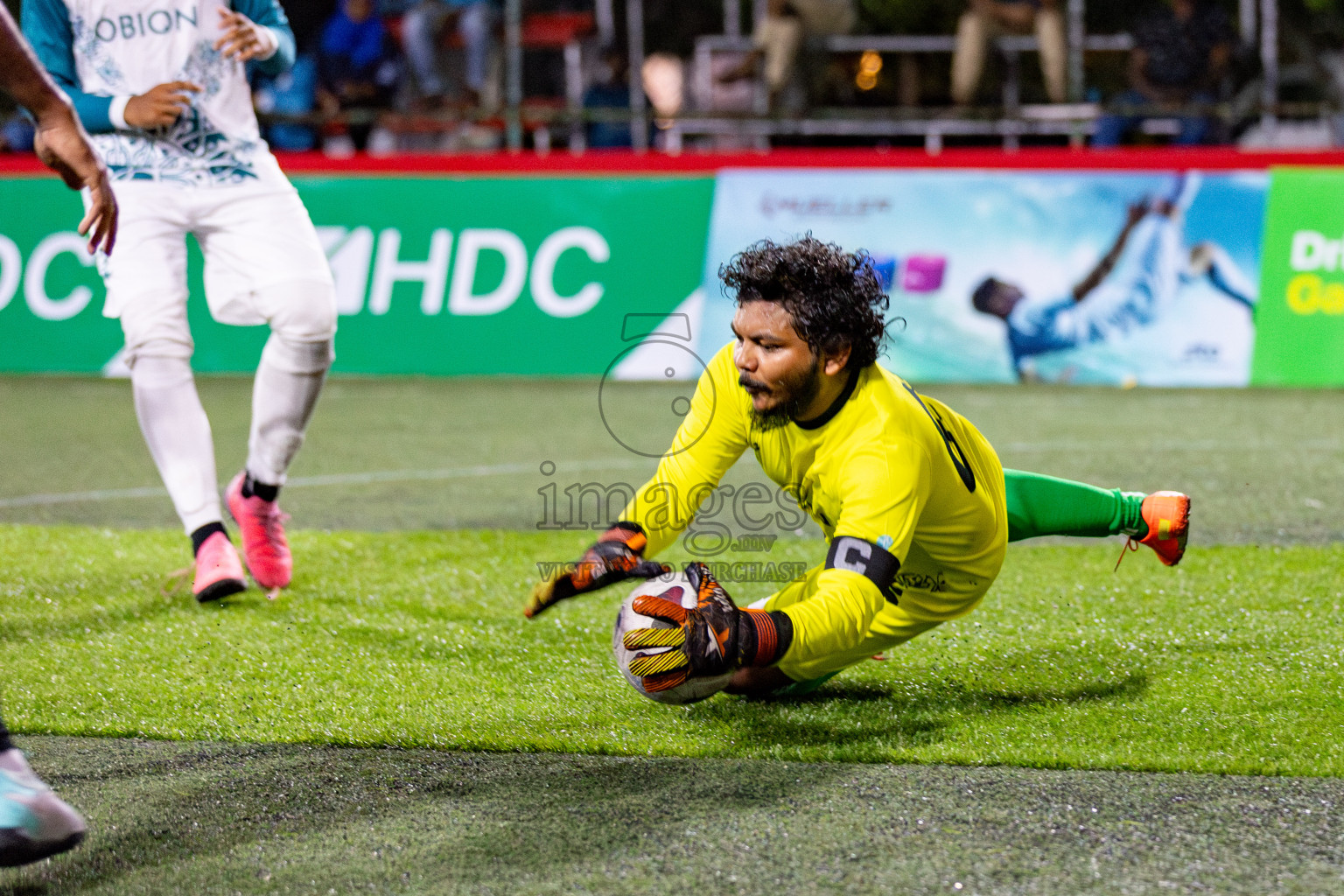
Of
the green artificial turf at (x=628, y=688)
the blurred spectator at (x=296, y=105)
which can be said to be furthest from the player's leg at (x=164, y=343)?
the blurred spectator at (x=296, y=105)

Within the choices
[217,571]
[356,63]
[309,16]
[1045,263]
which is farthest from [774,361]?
[309,16]

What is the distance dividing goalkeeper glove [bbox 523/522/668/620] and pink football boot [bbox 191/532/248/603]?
1.42 metres

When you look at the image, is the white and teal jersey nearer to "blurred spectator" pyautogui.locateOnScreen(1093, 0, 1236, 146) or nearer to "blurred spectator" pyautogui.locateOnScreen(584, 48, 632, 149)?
"blurred spectator" pyautogui.locateOnScreen(584, 48, 632, 149)

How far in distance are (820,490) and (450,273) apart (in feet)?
23.7

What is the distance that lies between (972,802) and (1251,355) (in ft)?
24.8

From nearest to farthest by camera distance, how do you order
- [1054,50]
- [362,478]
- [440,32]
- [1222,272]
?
[362,478], [1222,272], [1054,50], [440,32]

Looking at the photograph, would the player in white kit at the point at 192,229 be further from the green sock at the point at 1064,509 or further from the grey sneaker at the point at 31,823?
the green sock at the point at 1064,509

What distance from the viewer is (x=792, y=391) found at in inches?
114

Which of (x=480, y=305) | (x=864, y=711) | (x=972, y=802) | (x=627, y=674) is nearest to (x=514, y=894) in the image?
(x=627, y=674)

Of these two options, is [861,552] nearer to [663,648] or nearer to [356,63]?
[663,648]

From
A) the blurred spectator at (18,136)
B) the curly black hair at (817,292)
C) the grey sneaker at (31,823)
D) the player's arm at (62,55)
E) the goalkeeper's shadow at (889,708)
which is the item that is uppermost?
the blurred spectator at (18,136)

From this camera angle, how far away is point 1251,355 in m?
9.29

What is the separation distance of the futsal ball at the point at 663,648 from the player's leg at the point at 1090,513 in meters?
1.14

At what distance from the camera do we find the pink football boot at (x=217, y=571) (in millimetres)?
4078
